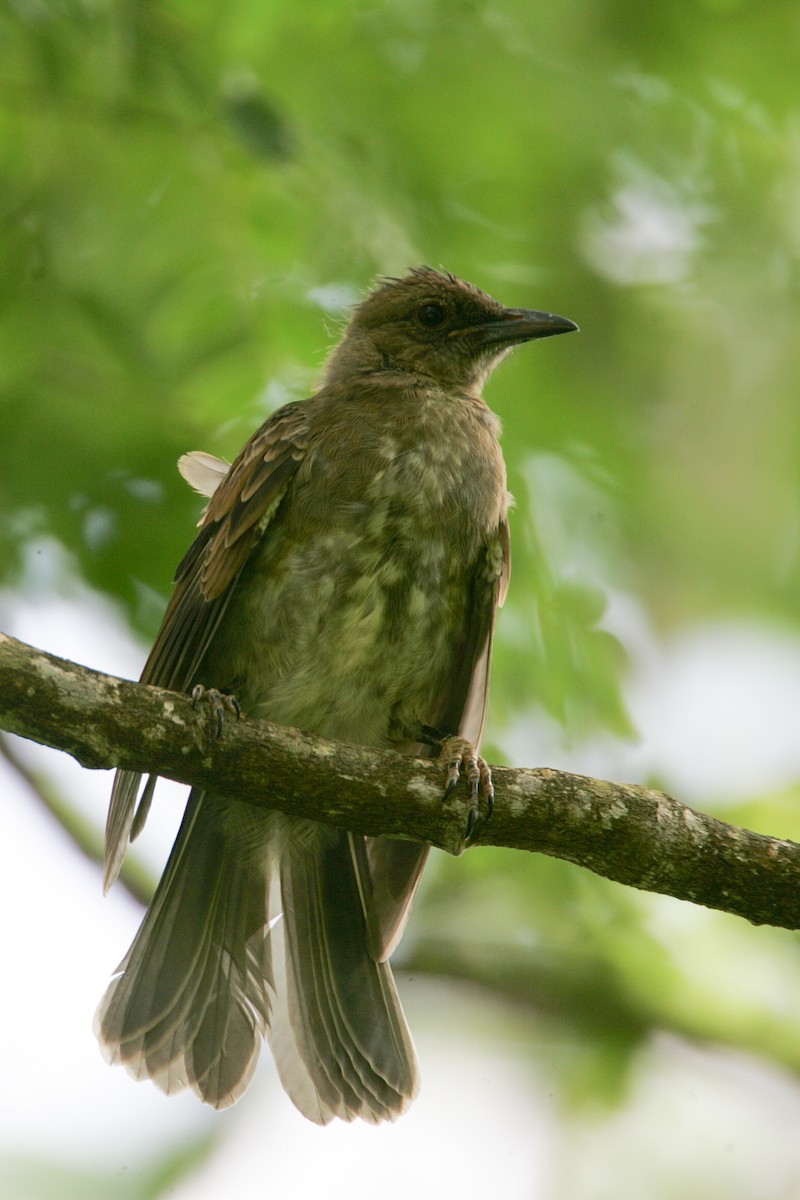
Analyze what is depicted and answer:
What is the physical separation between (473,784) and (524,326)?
6.40ft

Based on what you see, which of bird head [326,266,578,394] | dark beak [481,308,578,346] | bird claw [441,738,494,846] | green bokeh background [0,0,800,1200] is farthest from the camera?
bird head [326,266,578,394]

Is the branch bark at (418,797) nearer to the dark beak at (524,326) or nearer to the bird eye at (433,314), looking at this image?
the dark beak at (524,326)

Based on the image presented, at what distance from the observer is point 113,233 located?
158 inches

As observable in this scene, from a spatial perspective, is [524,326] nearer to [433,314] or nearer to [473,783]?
[433,314]

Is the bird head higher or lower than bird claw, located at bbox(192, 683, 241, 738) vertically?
higher

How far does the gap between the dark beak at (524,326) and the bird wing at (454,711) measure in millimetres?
735

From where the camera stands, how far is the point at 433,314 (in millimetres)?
5145

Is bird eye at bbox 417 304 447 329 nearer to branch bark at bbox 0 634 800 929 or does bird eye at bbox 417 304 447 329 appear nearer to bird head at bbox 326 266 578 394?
bird head at bbox 326 266 578 394

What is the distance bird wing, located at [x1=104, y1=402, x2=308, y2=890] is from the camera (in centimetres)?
406

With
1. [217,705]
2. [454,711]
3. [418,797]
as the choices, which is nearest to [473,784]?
[418,797]

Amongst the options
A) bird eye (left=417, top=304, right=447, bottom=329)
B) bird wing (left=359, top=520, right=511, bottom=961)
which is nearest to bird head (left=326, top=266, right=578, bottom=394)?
bird eye (left=417, top=304, right=447, bottom=329)

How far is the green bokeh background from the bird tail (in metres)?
0.59

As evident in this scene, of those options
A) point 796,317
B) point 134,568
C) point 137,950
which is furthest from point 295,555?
point 796,317

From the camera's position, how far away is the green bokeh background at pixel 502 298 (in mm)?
3971
